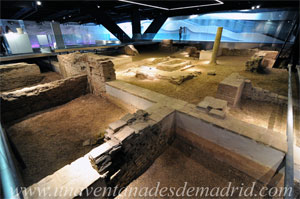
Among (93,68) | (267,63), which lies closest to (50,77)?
(93,68)

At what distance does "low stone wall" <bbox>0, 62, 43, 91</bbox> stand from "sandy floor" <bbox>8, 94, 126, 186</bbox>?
4.02 meters

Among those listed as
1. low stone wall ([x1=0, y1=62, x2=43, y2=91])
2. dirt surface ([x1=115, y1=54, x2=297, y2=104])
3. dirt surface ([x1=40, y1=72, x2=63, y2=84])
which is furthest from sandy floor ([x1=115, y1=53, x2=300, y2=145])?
low stone wall ([x1=0, y1=62, x2=43, y2=91])

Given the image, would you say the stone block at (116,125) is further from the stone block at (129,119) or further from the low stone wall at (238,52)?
the low stone wall at (238,52)

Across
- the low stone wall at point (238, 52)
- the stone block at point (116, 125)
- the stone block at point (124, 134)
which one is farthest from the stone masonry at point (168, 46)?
the stone block at point (124, 134)

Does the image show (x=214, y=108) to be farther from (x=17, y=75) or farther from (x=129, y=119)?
(x=17, y=75)

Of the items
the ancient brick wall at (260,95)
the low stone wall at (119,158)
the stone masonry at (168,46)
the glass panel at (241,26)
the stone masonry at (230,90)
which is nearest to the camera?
the low stone wall at (119,158)

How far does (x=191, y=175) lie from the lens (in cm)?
329

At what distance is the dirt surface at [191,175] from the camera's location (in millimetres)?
3102

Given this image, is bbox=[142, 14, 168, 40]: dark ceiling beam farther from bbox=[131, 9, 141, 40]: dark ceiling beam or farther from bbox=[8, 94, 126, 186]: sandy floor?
bbox=[8, 94, 126, 186]: sandy floor

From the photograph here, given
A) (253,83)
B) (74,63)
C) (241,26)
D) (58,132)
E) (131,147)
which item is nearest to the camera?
(131,147)

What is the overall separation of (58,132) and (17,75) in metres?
5.88

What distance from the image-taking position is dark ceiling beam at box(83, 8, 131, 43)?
13.1 meters

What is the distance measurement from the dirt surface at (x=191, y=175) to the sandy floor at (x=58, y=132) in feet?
6.24

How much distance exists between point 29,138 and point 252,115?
693 centimetres
